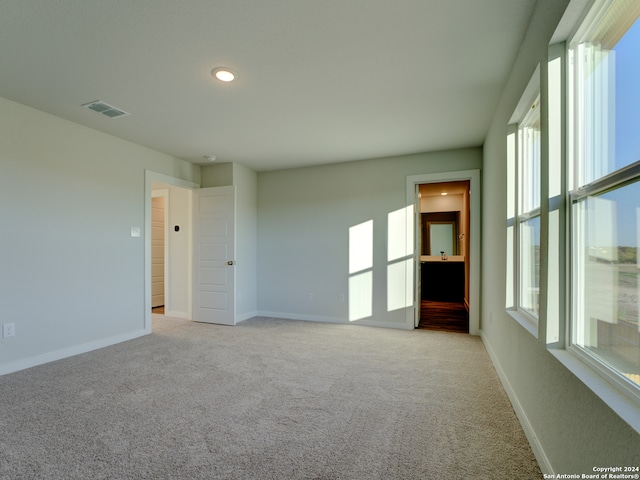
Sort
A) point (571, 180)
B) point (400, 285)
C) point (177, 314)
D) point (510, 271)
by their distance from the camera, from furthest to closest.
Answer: point (177, 314) → point (400, 285) → point (510, 271) → point (571, 180)

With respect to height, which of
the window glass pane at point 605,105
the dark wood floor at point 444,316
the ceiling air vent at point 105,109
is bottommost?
the dark wood floor at point 444,316

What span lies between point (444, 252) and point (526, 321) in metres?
6.03

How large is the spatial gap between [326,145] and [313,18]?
89.7 inches

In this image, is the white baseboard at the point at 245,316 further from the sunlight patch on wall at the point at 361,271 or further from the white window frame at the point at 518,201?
the white window frame at the point at 518,201

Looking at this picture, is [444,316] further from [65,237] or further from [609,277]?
[65,237]

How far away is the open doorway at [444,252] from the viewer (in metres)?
6.01

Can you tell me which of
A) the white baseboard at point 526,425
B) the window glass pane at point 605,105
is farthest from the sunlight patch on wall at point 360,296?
the window glass pane at point 605,105

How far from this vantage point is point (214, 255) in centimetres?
481

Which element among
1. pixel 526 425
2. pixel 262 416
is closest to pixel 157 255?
pixel 262 416

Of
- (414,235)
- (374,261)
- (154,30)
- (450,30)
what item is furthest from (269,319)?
(450,30)

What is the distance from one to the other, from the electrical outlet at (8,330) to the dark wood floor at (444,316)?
4.72 m

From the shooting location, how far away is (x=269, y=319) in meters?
5.12

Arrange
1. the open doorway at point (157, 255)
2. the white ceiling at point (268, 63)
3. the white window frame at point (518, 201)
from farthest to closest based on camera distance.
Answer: the open doorway at point (157, 255)
the white window frame at point (518, 201)
the white ceiling at point (268, 63)

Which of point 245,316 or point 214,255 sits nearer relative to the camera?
point 214,255
